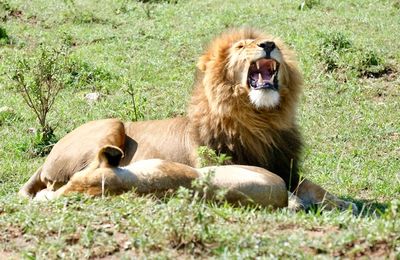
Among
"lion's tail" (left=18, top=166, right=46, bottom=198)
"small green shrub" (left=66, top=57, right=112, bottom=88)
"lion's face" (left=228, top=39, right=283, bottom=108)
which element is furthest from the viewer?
"small green shrub" (left=66, top=57, right=112, bottom=88)

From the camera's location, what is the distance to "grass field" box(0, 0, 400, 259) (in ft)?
12.7

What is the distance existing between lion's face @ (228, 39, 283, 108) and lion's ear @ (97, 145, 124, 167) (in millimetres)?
1616

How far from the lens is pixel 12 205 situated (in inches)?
186

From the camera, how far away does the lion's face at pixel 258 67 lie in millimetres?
6070

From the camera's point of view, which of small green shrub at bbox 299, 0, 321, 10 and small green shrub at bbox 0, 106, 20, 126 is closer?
small green shrub at bbox 0, 106, 20, 126

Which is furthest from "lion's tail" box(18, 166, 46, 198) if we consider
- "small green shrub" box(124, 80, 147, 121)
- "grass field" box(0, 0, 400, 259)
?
"small green shrub" box(124, 80, 147, 121)

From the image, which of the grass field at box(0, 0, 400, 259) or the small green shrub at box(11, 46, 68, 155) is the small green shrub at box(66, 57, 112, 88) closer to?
the grass field at box(0, 0, 400, 259)

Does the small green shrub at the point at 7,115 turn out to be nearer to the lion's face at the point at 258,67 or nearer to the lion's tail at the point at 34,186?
the lion's tail at the point at 34,186

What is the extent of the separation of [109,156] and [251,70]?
1.83 m

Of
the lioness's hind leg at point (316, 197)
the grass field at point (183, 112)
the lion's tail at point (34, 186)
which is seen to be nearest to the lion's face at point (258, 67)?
the lioness's hind leg at point (316, 197)

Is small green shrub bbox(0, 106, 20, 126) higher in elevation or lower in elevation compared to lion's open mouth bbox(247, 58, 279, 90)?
lower

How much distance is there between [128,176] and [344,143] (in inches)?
142

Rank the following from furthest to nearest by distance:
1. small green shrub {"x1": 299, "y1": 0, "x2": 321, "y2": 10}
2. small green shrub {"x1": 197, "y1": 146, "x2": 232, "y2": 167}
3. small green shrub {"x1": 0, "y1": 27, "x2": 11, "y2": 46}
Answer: small green shrub {"x1": 299, "y1": 0, "x2": 321, "y2": 10}
small green shrub {"x1": 0, "y1": 27, "x2": 11, "y2": 46}
small green shrub {"x1": 197, "y1": 146, "x2": 232, "y2": 167}

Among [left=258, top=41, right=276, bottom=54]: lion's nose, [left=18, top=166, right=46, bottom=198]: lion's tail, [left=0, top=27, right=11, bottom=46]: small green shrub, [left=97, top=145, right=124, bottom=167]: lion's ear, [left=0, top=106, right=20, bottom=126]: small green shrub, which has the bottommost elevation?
[left=0, top=106, right=20, bottom=126]: small green shrub
